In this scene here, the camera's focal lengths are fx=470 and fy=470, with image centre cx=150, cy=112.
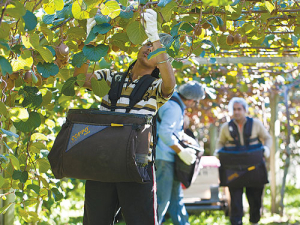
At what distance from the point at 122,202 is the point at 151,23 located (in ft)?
2.97

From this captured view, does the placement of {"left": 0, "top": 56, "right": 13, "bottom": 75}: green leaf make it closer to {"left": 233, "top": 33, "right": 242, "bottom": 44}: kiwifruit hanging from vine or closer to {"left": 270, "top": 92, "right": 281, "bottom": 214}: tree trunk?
{"left": 233, "top": 33, "right": 242, "bottom": 44}: kiwifruit hanging from vine

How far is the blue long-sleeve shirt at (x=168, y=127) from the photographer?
3.99 meters

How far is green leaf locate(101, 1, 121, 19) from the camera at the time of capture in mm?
1774

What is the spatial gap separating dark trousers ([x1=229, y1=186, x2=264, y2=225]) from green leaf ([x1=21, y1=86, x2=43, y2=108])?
321 cm

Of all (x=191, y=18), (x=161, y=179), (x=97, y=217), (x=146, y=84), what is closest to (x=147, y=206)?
(x=97, y=217)

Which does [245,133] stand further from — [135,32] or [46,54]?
[46,54]

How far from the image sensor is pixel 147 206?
7.64 feet

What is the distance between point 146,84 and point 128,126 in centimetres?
33

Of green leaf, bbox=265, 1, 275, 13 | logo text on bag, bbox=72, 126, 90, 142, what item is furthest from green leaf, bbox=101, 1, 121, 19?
green leaf, bbox=265, 1, 275, 13

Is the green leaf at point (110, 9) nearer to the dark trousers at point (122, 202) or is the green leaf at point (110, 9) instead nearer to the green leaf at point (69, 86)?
the green leaf at point (69, 86)

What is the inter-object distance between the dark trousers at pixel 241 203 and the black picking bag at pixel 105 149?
276 centimetres


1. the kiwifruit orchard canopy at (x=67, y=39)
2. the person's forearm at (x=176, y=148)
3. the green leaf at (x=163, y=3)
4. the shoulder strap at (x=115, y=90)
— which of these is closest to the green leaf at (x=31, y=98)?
the kiwifruit orchard canopy at (x=67, y=39)

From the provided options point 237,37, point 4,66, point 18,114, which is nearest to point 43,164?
point 18,114

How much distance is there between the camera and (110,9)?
1788mm
